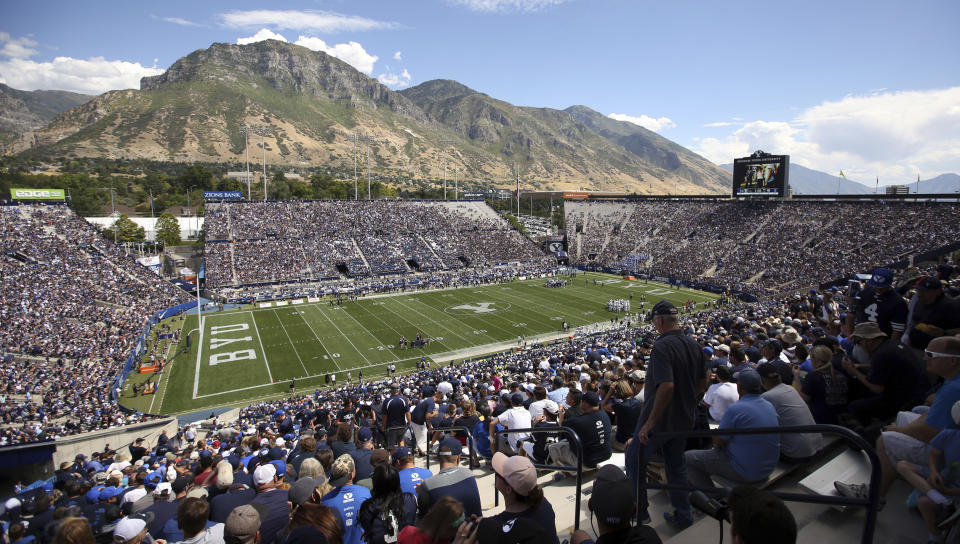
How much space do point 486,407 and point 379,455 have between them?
12.8 feet

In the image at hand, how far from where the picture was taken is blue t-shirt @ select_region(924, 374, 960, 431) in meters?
3.66

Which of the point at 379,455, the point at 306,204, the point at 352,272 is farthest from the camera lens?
the point at 306,204

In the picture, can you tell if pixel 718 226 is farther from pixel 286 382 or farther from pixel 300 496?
pixel 300 496

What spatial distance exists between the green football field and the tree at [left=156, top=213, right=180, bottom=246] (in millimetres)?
35219

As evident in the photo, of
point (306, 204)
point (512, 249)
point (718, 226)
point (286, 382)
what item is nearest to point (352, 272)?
point (306, 204)

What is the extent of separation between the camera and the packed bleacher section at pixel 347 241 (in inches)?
2019

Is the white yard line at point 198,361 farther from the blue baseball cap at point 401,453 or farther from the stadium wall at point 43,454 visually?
the blue baseball cap at point 401,453

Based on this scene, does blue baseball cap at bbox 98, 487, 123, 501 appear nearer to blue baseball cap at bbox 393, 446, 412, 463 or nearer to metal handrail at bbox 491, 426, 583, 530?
blue baseball cap at bbox 393, 446, 412, 463

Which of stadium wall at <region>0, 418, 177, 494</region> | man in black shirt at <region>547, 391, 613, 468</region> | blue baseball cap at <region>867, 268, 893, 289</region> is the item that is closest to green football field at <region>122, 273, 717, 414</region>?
stadium wall at <region>0, 418, 177, 494</region>

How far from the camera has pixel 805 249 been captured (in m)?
49.1

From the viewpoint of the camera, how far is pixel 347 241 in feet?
195

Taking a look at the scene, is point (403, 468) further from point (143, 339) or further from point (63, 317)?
point (63, 317)

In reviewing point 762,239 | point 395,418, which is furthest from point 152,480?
point 762,239

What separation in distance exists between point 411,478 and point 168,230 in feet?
254
